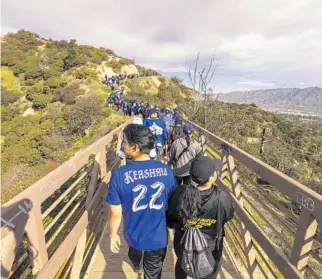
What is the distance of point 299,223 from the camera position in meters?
2.02

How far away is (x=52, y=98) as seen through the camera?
4731 cm

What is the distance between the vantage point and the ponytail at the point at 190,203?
7.58ft

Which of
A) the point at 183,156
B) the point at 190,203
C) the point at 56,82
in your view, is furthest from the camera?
the point at 56,82

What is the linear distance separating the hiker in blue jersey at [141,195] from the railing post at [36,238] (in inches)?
23.2

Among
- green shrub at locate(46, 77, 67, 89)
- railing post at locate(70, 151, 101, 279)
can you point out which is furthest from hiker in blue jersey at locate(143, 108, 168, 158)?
green shrub at locate(46, 77, 67, 89)

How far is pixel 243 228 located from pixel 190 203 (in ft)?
4.72

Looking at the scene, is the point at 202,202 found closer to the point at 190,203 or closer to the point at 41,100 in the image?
the point at 190,203

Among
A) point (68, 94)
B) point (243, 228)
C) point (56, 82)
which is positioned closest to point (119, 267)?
point (243, 228)

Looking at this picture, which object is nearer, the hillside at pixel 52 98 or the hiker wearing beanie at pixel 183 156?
the hiker wearing beanie at pixel 183 156

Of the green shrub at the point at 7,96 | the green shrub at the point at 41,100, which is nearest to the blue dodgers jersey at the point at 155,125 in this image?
the green shrub at the point at 41,100

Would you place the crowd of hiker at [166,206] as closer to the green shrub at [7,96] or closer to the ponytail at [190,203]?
the ponytail at [190,203]

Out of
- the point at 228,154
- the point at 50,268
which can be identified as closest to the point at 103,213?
the point at 228,154

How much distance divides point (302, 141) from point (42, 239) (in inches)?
2435

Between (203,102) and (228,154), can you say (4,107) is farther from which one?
(228,154)
